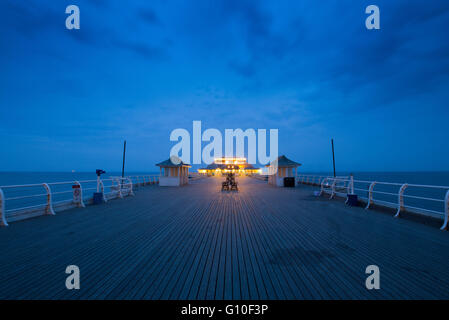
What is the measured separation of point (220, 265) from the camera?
2.71m

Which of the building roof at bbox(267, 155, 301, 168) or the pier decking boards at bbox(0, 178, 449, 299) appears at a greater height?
the building roof at bbox(267, 155, 301, 168)

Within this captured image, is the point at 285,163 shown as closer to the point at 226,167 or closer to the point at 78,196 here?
the point at 78,196

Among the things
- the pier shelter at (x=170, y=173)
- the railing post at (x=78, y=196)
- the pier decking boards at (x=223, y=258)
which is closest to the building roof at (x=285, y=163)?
the pier shelter at (x=170, y=173)

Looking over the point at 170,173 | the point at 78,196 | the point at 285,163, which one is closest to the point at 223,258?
the point at 78,196

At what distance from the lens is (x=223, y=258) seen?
292cm

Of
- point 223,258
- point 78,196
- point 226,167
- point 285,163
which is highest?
point 285,163

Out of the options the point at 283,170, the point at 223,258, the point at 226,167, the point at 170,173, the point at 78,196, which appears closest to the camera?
the point at 223,258

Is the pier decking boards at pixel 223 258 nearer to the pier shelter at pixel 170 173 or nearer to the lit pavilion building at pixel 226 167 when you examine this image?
the pier shelter at pixel 170 173

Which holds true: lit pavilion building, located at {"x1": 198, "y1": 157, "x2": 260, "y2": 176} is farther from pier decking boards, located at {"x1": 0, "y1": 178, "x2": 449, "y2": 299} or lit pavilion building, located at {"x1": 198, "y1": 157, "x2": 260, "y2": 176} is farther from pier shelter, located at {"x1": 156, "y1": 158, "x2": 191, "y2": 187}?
pier decking boards, located at {"x1": 0, "y1": 178, "x2": 449, "y2": 299}

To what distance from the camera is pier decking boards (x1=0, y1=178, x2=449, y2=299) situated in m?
2.16

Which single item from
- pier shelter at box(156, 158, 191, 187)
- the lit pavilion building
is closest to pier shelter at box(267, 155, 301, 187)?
pier shelter at box(156, 158, 191, 187)

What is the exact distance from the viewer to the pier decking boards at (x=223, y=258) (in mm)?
2162

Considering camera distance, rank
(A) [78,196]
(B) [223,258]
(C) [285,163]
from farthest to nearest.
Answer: (C) [285,163] < (A) [78,196] < (B) [223,258]
